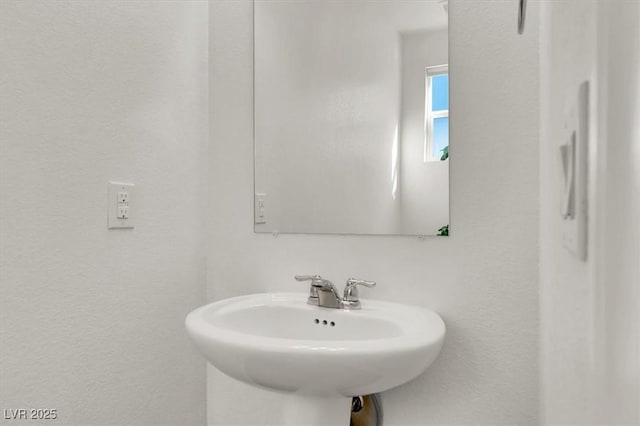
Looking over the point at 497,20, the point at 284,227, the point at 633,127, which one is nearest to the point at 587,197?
the point at 633,127

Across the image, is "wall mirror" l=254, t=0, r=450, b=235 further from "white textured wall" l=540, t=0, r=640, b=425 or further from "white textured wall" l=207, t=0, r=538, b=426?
"white textured wall" l=540, t=0, r=640, b=425

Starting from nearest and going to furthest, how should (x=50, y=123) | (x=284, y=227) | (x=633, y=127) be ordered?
1. (x=633, y=127)
2. (x=50, y=123)
3. (x=284, y=227)

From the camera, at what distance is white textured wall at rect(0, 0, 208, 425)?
2.98ft

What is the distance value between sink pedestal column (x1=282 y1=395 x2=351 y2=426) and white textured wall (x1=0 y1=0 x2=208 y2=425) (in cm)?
50

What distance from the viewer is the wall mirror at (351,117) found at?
4.00 ft

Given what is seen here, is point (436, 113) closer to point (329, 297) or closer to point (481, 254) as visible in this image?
point (481, 254)

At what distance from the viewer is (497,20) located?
1.15m

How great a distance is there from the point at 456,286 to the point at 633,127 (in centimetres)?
99

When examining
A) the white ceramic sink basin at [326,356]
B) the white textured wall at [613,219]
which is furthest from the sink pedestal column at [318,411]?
the white textured wall at [613,219]

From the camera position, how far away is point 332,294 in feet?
3.94

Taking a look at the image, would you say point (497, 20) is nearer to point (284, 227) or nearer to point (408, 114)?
point (408, 114)

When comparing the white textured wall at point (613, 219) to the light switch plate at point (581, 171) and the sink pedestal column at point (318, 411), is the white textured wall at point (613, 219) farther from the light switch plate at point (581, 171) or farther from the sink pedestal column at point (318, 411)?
the sink pedestal column at point (318, 411)

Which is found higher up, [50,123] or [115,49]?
[115,49]

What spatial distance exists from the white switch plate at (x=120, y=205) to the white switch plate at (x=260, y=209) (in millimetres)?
402
